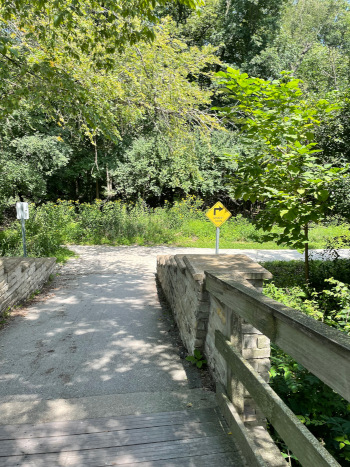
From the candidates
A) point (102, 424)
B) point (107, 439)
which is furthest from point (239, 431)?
point (102, 424)

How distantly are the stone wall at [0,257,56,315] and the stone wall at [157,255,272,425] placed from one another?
9.19 feet

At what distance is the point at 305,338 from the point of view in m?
1.21

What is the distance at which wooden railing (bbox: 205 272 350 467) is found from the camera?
3.41 ft

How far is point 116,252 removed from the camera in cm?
1175

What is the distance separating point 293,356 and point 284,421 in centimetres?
34

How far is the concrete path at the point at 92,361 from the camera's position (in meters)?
2.47

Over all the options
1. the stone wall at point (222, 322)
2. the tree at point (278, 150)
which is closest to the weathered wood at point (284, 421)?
the stone wall at point (222, 322)

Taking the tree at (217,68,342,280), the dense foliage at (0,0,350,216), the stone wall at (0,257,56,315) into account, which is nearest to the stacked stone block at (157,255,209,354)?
the tree at (217,68,342,280)

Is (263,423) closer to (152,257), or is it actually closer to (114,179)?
(152,257)

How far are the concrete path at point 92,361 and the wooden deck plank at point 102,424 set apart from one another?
115mm

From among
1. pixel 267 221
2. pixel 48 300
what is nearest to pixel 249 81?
pixel 267 221

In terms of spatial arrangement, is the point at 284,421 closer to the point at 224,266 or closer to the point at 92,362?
the point at 224,266

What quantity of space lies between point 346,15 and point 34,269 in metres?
33.7

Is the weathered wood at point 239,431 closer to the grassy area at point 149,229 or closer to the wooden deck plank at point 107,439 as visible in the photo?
the wooden deck plank at point 107,439
